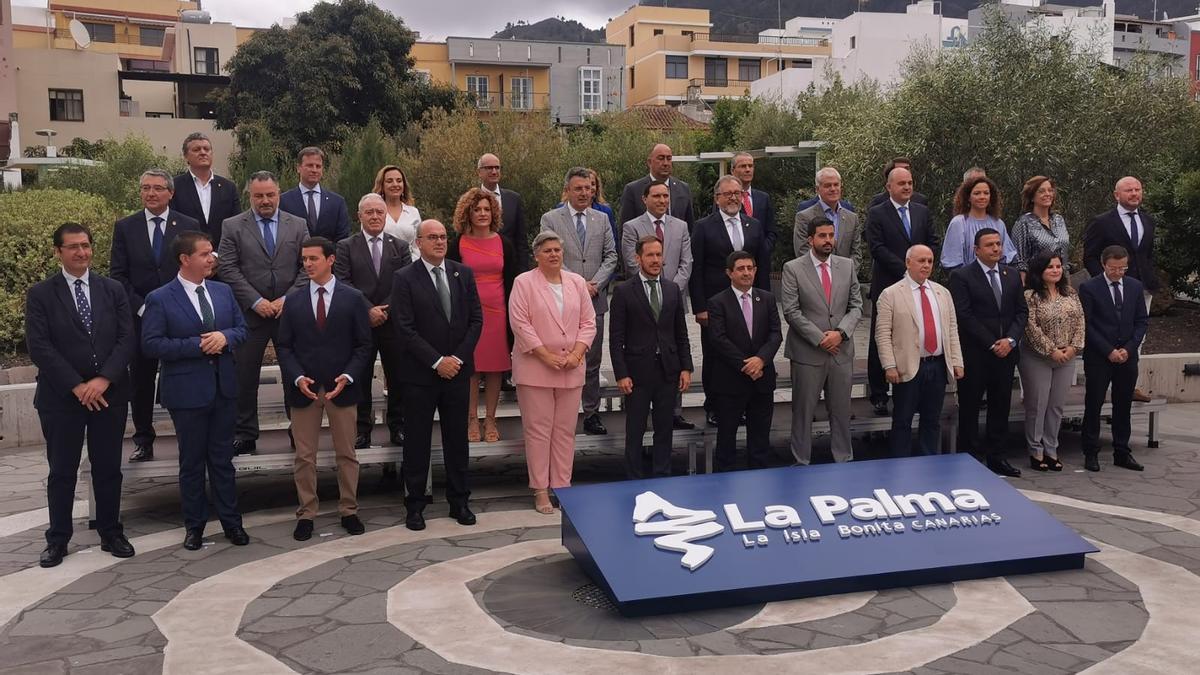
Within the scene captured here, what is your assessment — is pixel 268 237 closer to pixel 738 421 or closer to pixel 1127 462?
pixel 738 421

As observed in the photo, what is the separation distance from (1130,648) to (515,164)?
27089 millimetres

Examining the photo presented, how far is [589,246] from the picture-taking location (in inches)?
350

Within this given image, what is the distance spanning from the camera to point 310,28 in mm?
39281

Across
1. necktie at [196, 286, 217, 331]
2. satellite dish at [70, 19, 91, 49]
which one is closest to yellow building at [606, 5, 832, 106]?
satellite dish at [70, 19, 91, 49]

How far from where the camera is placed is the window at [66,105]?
150 ft

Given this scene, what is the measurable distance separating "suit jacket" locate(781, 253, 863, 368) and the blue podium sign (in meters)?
1.70

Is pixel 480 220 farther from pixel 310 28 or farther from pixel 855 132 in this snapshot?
pixel 310 28

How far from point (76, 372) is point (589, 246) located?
4018mm

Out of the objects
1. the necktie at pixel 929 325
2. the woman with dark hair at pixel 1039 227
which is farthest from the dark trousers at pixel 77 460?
the woman with dark hair at pixel 1039 227

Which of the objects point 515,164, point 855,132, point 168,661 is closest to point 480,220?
point 168,661

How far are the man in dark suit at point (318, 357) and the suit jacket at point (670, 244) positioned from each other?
2.49 m

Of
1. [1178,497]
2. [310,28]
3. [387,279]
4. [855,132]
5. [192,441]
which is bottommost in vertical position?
[1178,497]

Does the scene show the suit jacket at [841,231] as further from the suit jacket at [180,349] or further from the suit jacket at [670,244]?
the suit jacket at [180,349]

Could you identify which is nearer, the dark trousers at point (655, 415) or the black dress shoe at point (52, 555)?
the black dress shoe at point (52, 555)
